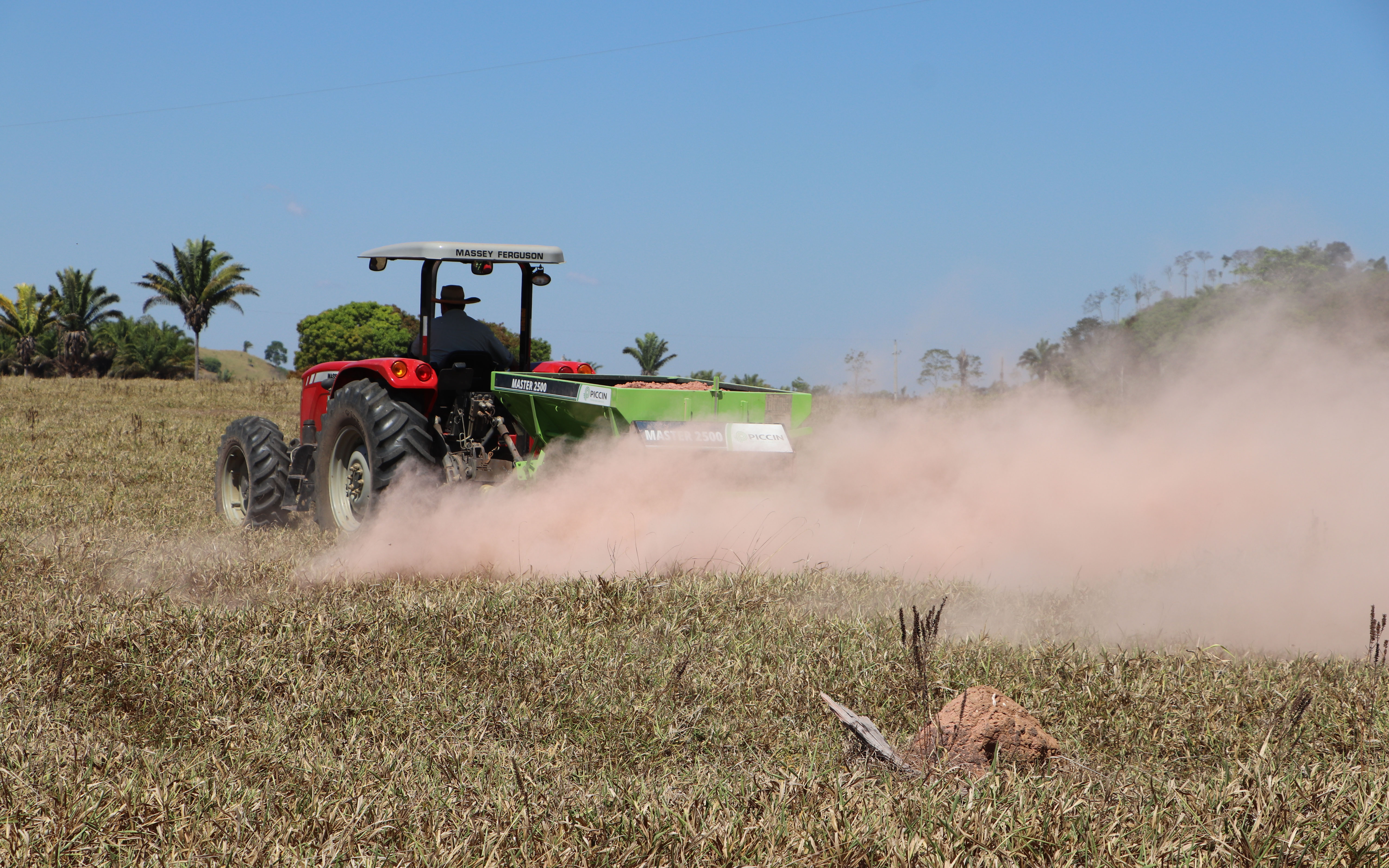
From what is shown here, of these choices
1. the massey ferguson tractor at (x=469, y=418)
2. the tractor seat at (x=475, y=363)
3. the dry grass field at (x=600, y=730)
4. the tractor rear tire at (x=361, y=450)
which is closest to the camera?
the dry grass field at (x=600, y=730)

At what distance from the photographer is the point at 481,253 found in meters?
7.51

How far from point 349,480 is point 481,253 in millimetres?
1962

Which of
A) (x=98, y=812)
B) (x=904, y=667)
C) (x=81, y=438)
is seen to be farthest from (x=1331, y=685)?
(x=81, y=438)

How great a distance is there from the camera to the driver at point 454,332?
25.8 ft

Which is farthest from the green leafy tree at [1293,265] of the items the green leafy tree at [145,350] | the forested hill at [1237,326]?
the green leafy tree at [145,350]

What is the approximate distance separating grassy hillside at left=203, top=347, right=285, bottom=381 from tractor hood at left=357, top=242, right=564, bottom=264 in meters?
124

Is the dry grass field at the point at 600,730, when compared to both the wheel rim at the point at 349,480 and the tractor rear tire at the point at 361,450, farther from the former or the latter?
the wheel rim at the point at 349,480

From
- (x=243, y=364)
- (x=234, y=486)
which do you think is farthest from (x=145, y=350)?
(x=243, y=364)

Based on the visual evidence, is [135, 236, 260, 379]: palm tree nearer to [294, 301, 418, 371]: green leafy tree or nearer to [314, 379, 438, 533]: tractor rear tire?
[294, 301, 418, 371]: green leafy tree

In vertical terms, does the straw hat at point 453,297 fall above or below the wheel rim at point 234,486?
above

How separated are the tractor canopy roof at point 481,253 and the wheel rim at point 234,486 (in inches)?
112

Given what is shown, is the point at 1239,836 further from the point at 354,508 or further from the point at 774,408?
the point at 354,508

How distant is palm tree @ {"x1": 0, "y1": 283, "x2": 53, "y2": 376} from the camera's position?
190 ft

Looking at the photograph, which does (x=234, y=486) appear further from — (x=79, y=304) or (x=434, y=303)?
(x=79, y=304)
